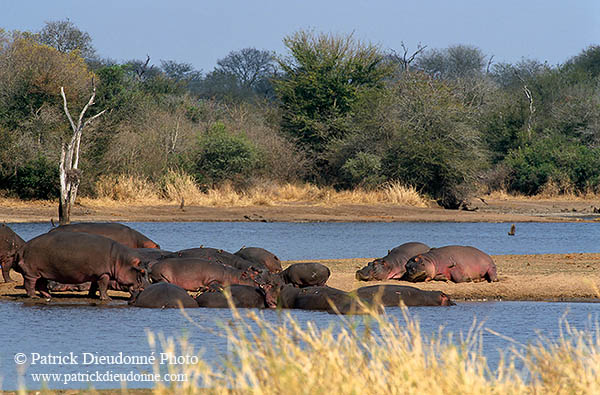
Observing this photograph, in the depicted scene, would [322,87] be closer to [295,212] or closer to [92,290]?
[295,212]

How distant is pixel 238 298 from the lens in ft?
38.0

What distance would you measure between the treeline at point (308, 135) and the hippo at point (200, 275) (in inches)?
859

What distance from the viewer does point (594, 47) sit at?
262 feet

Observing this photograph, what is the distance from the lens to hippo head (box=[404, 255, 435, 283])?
45.0 ft

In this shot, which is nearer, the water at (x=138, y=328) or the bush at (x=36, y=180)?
the water at (x=138, y=328)

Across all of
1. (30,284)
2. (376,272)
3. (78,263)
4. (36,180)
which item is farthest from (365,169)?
(78,263)

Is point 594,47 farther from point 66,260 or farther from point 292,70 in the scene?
point 66,260

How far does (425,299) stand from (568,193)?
35087 millimetres

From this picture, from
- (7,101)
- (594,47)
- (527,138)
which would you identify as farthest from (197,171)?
(594,47)

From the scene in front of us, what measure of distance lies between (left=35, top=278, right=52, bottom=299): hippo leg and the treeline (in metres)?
21.6

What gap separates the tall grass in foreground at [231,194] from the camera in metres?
34.1

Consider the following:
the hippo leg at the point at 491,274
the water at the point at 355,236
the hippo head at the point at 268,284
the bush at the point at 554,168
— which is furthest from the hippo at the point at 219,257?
the bush at the point at 554,168

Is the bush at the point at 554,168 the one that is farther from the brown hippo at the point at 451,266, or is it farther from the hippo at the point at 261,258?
the hippo at the point at 261,258

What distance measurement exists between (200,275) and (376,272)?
9.63ft
